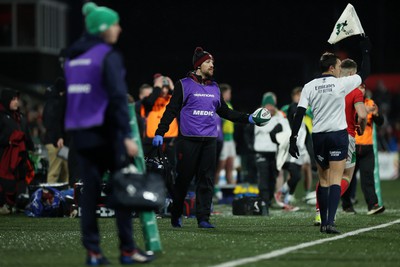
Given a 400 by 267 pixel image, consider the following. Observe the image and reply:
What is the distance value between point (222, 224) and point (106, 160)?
5455 mm

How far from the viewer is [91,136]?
9.25 metres

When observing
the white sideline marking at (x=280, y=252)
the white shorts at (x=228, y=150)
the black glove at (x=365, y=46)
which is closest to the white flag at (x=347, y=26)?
the black glove at (x=365, y=46)

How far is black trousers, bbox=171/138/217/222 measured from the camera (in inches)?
535

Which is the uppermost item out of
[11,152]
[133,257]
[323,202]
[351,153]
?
[351,153]

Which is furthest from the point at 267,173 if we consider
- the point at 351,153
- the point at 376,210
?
the point at 351,153

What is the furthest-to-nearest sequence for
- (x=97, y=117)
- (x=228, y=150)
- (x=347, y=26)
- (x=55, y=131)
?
(x=228, y=150), (x=55, y=131), (x=347, y=26), (x=97, y=117)

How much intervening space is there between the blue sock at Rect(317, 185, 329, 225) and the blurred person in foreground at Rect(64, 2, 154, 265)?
400 cm

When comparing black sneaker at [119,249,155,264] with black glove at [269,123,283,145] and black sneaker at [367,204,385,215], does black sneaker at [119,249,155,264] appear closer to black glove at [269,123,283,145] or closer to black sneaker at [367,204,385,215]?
black sneaker at [367,204,385,215]

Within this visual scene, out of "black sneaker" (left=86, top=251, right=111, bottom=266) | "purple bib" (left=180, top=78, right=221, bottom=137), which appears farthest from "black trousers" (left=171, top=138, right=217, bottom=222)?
"black sneaker" (left=86, top=251, right=111, bottom=266)

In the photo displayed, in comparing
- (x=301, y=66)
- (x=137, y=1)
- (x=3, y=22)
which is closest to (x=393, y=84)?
(x=301, y=66)

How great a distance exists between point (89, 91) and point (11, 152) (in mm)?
9052

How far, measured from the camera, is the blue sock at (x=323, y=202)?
1295 centimetres

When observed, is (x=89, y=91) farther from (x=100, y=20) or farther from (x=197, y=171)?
(x=197, y=171)

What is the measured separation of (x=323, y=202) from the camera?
13047 millimetres
